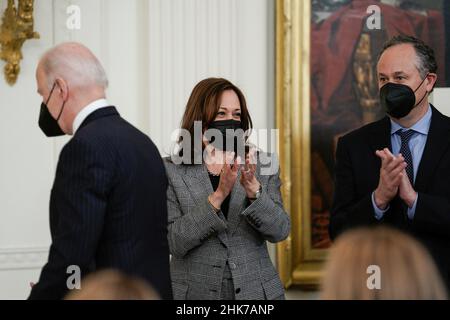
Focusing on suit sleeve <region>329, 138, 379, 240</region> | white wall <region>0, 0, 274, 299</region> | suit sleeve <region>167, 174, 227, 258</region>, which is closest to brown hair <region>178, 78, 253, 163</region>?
suit sleeve <region>167, 174, 227, 258</region>

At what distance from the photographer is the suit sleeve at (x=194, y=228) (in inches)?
130

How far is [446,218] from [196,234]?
1115 mm

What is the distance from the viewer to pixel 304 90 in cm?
504

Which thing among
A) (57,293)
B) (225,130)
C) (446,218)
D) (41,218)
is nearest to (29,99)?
(41,218)

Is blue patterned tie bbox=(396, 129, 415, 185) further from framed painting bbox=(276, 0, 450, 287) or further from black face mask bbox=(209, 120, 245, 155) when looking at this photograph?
framed painting bbox=(276, 0, 450, 287)

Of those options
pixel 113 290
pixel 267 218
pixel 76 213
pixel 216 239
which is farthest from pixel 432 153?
pixel 113 290

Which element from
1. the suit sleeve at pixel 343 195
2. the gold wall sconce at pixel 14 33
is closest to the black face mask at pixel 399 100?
the suit sleeve at pixel 343 195

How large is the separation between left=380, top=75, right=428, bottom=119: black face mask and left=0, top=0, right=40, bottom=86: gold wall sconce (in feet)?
8.08

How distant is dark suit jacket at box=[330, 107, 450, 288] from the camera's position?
311 centimetres

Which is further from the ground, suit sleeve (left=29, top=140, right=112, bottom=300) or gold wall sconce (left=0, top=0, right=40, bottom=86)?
gold wall sconce (left=0, top=0, right=40, bottom=86)

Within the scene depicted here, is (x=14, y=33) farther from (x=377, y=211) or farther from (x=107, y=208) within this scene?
(x=377, y=211)

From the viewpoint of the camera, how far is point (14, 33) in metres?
4.65

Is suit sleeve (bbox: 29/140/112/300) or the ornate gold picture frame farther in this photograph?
the ornate gold picture frame

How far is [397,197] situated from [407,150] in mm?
227
